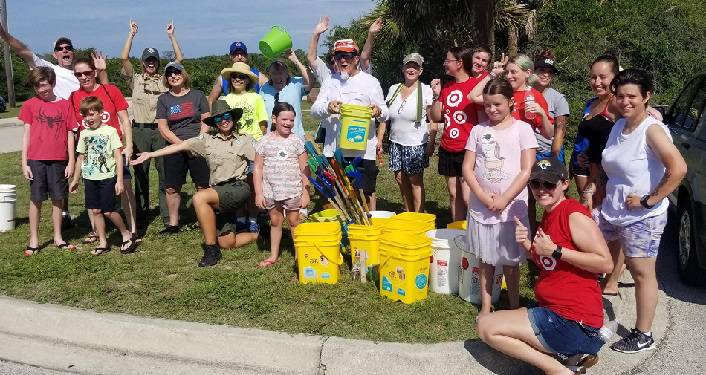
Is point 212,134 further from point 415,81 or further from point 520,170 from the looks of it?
point 520,170

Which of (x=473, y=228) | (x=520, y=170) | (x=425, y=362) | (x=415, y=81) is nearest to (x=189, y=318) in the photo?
(x=425, y=362)

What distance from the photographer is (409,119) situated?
6227 millimetres

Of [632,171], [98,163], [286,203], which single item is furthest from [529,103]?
[98,163]

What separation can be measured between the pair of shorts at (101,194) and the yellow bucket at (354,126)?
2382mm

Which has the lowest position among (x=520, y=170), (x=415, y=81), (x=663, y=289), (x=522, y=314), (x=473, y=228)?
(x=663, y=289)

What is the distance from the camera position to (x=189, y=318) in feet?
15.2

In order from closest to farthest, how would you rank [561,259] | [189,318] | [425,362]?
1. [561,259]
2. [425,362]
3. [189,318]

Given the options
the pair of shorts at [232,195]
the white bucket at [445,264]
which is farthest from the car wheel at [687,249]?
the pair of shorts at [232,195]

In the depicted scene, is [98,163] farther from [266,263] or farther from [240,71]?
[266,263]

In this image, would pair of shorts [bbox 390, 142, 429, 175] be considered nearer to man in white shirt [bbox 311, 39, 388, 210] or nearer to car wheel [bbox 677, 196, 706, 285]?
man in white shirt [bbox 311, 39, 388, 210]

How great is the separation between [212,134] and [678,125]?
15.6 ft

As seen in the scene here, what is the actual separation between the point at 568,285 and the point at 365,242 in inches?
81.0

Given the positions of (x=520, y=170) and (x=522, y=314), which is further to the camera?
(x=520, y=170)

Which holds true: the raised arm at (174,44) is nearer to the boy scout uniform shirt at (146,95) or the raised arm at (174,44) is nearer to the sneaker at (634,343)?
the boy scout uniform shirt at (146,95)
